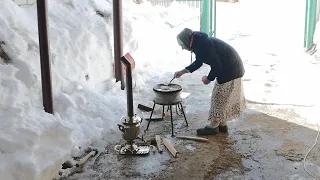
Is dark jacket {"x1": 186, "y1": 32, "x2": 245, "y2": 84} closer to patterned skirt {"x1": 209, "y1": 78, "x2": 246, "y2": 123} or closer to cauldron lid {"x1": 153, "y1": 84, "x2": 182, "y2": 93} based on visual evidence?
patterned skirt {"x1": 209, "y1": 78, "x2": 246, "y2": 123}

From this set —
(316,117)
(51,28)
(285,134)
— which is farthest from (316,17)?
(51,28)

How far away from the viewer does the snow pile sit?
429cm

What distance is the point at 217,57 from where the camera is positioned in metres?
5.23

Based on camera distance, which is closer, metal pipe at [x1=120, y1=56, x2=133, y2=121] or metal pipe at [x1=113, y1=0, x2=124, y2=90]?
metal pipe at [x1=120, y1=56, x2=133, y2=121]

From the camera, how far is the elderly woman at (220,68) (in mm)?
5238

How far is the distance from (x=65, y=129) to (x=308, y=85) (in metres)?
5.40

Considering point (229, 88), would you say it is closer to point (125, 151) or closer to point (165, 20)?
point (125, 151)

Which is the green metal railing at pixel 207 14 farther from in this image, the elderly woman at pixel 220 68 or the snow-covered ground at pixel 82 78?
the elderly woman at pixel 220 68

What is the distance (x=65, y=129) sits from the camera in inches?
187

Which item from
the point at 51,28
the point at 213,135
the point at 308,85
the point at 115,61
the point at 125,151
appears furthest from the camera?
the point at 308,85

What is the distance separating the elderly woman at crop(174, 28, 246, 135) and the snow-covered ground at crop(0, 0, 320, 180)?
56.0 inches

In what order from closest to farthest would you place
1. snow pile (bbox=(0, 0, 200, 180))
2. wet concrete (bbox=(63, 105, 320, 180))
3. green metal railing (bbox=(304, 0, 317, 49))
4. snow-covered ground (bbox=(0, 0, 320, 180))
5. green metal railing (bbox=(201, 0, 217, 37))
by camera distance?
snow pile (bbox=(0, 0, 200, 180)) < snow-covered ground (bbox=(0, 0, 320, 180)) < wet concrete (bbox=(63, 105, 320, 180)) < green metal railing (bbox=(304, 0, 317, 49)) < green metal railing (bbox=(201, 0, 217, 37))

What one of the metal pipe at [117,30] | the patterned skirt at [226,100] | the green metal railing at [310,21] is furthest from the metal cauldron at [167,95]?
the green metal railing at [310,21]

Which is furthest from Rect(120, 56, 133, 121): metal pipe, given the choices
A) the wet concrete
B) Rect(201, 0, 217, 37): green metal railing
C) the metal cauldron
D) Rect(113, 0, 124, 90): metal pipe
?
Rect(201, 0, 217, 37): green metal railing
